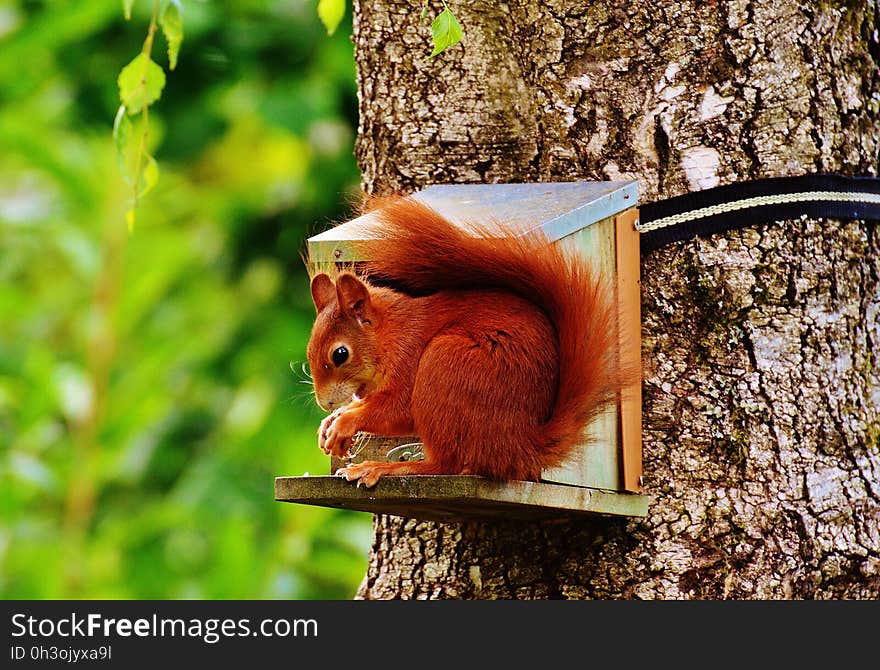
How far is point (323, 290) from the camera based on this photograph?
1766 millimetres

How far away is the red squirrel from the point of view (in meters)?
1.63

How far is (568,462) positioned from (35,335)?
3682 millimetres

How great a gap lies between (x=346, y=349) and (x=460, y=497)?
275mm

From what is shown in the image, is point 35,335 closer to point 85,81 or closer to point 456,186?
point 85,81

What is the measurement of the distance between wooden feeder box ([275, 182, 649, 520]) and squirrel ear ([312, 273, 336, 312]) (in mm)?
59

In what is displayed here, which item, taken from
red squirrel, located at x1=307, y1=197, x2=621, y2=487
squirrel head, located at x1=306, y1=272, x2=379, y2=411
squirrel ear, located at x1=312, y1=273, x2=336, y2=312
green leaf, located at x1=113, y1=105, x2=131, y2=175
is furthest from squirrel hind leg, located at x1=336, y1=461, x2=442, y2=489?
green leaf, located at x1=113, y1=105, x2=131, y2=175

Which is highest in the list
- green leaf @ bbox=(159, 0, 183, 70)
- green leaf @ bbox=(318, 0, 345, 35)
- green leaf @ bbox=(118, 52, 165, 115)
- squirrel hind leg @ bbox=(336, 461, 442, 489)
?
green leaf @ bbox=(318, 0, 345, 35)

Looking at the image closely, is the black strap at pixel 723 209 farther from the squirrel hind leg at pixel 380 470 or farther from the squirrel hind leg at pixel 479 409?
the squirrel hind leg at pixel 380 470

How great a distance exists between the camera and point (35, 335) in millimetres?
4945

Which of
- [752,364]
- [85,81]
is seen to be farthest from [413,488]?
[85,81]

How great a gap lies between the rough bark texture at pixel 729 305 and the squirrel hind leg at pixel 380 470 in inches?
13.6

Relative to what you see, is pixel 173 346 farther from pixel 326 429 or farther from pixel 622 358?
pixel 622 358

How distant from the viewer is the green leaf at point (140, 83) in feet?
6.36

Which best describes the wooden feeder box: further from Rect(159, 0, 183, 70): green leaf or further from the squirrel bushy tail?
Rect(159, 0, 183, 70): green leaf
